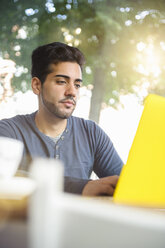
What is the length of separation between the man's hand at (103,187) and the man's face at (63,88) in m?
0.72

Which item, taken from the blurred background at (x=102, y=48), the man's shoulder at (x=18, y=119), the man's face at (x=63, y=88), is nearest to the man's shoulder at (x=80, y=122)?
the man's face at (x=63, y=88)

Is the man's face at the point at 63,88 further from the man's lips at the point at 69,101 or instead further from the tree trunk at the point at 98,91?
the tree trunk at the point at 98,91

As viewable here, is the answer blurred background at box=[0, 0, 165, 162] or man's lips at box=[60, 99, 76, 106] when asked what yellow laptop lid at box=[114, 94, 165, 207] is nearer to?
man's lips at box=[60, 99, 76, 106]

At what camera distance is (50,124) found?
1.53 metres

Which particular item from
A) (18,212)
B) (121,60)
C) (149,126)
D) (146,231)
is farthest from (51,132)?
(121,60)

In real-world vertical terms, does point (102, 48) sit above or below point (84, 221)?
above

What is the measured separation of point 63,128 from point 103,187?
29.5 inches

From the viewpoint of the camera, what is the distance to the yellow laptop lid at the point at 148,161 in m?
0.60

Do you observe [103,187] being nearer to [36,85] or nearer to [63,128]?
[63,128]

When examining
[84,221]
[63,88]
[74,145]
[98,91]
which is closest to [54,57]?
[63,88]

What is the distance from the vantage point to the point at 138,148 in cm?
62

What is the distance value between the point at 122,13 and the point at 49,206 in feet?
8.12

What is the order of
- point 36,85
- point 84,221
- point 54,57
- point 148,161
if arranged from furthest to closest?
point 36,85 < point 54,57 < point 148,161 < point 84,221

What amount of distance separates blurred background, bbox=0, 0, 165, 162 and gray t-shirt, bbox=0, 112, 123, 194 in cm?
63
